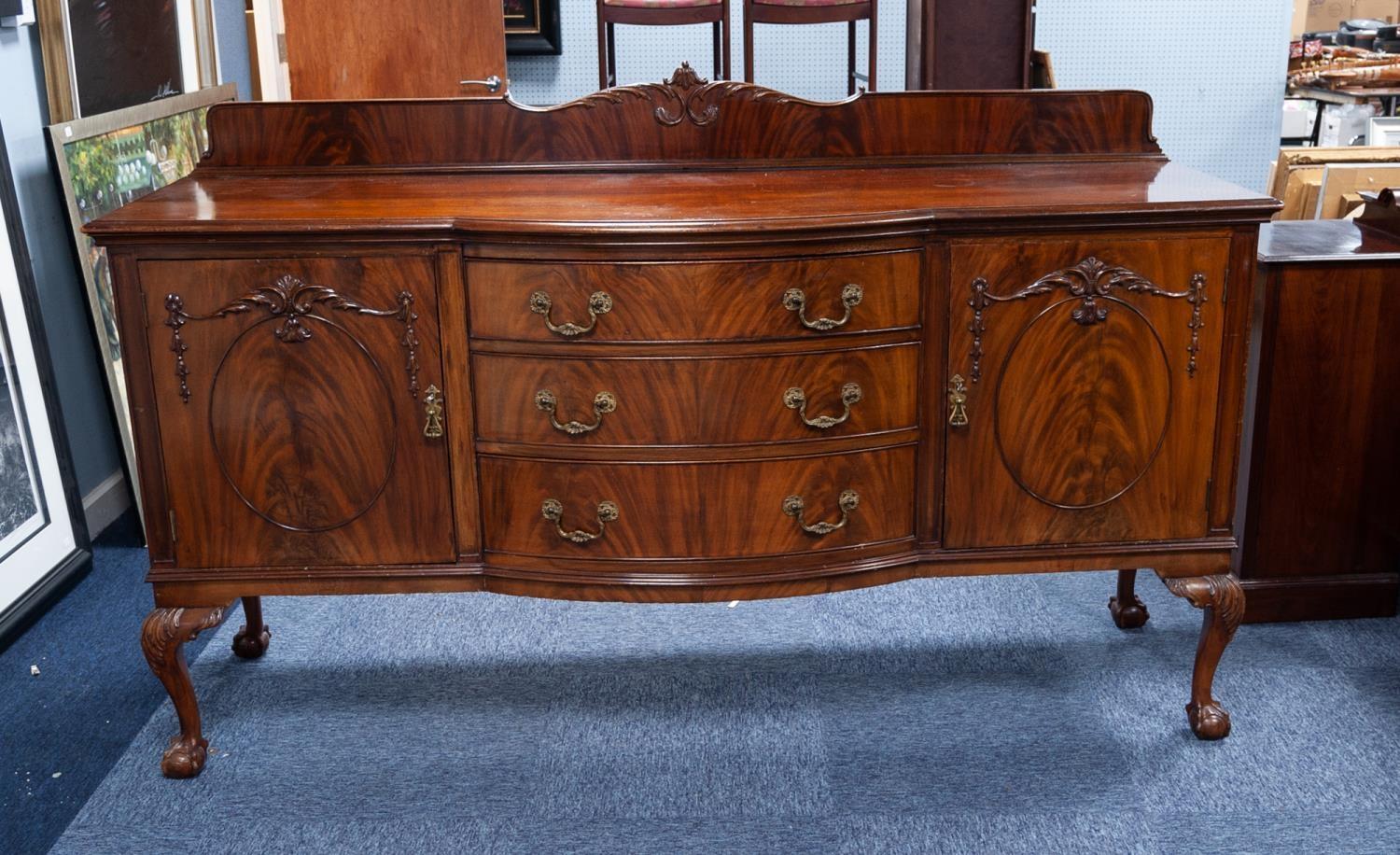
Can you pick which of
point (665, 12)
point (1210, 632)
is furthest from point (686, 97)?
point (665, 12)

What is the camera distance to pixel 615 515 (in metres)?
2.18

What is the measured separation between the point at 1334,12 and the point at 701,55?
497 cm

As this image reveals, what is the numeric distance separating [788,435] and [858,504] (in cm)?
18

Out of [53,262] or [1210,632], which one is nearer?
[1210,632]

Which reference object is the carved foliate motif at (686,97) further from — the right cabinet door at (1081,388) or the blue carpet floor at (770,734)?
the blue carpet floor at (770,734)

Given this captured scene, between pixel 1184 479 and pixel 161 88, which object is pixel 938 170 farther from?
pixel 161 88

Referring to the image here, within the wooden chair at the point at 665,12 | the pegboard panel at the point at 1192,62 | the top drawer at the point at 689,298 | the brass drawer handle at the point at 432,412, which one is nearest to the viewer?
the top drawer at the point at 689,298

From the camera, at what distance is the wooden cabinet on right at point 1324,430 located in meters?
2.69

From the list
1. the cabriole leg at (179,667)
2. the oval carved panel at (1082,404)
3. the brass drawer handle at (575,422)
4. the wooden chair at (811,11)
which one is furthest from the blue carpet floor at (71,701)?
the wooden chair at (811,11)

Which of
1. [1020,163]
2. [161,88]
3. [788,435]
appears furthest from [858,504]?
[161,88]

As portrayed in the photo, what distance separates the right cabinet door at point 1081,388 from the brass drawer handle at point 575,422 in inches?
22.4

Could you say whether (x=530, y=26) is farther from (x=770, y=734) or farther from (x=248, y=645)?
(x=770, y=734)

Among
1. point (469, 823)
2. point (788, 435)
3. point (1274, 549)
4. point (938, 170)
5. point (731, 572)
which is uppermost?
point (938, 170)

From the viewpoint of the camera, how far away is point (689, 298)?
204cm
